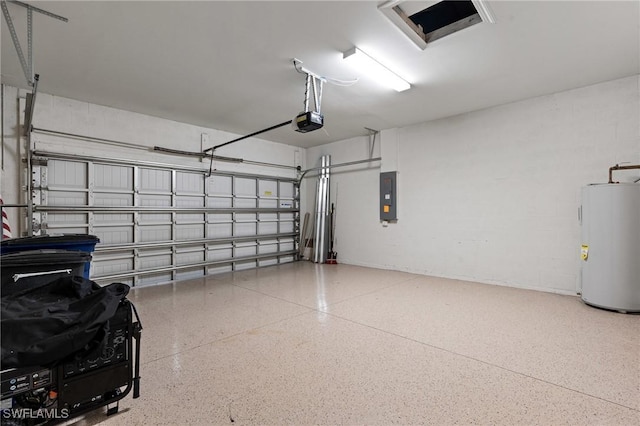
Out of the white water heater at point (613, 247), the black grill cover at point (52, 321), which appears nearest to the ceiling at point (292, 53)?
the white water heater at point (613, 247)

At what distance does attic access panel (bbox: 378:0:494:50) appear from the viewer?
248 cm

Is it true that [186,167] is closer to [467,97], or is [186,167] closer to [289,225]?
[289,225]

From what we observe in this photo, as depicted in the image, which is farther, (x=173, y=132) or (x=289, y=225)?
(x=289, y=225)

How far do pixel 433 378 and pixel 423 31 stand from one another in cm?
308

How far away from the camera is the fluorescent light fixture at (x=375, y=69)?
123 inches

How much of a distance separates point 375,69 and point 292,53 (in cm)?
97

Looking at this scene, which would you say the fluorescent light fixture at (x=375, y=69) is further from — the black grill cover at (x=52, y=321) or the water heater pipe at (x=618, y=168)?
the black grill cover at (x=52, y=321)

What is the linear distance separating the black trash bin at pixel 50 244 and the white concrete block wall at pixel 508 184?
4888mm

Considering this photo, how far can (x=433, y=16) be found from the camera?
118 inches

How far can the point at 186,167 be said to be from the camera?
215 inches

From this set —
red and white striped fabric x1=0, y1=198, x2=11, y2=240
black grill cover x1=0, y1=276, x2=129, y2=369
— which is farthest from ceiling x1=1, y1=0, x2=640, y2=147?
black grill cover x1=0, y1=276, x2=129, y2=369

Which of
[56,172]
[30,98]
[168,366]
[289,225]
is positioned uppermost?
[30,98]

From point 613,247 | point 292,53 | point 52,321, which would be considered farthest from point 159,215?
point 613,247

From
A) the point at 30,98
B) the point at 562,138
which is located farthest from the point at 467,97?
the point at 30,98
